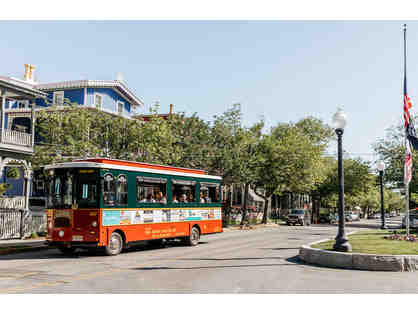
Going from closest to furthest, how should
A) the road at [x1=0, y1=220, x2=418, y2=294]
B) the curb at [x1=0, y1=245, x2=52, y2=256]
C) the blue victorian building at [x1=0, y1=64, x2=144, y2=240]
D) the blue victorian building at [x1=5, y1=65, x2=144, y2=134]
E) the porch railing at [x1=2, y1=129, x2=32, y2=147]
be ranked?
1. the road at [x1=0, y1=220, x2=418, y2=294]
2. the curb at [x1=0, y1=245, x2=52, y2=256]
3. the porch railing at [x1=2, y1=129, x2=32, y2=147]
4. the blue victorian building at [x1=0, y1=64, x2=144, y2=240]
5. the blue victorian building at [x1=5, y1=65, x2=144, y2=134]

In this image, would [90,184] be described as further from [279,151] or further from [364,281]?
[279,151]

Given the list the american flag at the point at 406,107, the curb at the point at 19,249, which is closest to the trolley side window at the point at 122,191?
the curb at the point at 19,249

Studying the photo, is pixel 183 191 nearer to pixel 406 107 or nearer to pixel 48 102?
pixel 406 107

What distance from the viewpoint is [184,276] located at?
10.7m

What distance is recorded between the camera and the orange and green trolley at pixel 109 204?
580 inches

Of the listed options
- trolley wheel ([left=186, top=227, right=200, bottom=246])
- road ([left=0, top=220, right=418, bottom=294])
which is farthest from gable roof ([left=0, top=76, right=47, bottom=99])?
trolley wheel ([left=186, top=227, right=200, bottom=246])

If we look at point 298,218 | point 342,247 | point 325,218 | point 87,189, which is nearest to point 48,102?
point 87,189

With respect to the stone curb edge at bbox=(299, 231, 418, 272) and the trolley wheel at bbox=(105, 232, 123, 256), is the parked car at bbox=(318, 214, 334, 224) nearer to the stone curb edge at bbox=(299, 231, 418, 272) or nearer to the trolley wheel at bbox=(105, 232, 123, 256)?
the trolley wheel at bbox=(105, 232, 123, 256)

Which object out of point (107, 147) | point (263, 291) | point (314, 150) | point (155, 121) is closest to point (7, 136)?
point (107, 147)

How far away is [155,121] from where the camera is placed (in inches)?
1067

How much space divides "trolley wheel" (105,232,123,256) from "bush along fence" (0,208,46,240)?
23.7 feet

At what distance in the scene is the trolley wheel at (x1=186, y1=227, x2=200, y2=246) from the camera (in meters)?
19.5

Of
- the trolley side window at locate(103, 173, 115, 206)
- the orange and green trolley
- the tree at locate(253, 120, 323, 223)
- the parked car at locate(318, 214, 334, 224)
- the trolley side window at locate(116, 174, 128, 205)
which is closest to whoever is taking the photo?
the orange and green trolley

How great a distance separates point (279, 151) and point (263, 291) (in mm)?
33916
